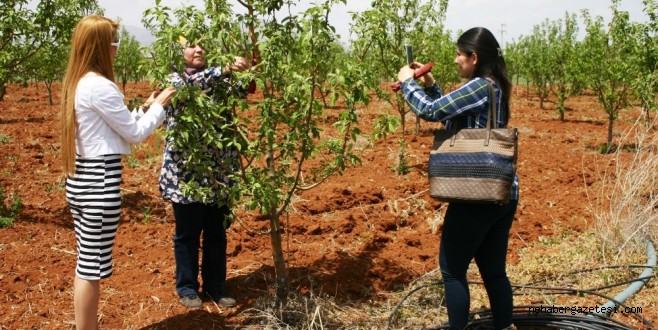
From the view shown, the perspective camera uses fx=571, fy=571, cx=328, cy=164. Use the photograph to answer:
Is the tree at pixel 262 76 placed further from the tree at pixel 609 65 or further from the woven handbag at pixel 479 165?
the tree at pixel 609 65

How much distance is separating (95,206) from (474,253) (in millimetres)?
1974

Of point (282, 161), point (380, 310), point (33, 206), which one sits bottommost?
point (380, 310)

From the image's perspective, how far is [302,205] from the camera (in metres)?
5.99

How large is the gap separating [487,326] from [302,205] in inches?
114

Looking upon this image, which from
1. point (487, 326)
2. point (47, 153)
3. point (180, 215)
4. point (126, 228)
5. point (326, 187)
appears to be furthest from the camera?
point (47, 153)

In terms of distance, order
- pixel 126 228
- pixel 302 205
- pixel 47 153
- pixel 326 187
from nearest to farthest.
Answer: pixel 126 228
pixel 302 205
pixel 326 187
pixel 47 153

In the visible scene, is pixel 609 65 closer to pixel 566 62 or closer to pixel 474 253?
pixel 566 62

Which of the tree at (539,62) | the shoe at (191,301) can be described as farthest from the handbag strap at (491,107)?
the tree at (539,62)

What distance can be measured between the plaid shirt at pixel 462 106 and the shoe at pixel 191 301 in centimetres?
197

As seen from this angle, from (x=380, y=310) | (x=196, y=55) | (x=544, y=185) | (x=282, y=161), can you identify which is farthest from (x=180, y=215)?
(x=544, y=185)

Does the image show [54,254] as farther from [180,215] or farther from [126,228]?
[180,215]

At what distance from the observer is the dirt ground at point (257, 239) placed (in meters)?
3.90

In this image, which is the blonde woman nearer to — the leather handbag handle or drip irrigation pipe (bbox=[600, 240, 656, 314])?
the leather handbag handle

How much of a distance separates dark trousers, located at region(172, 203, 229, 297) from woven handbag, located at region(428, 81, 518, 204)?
1547 millimetres
